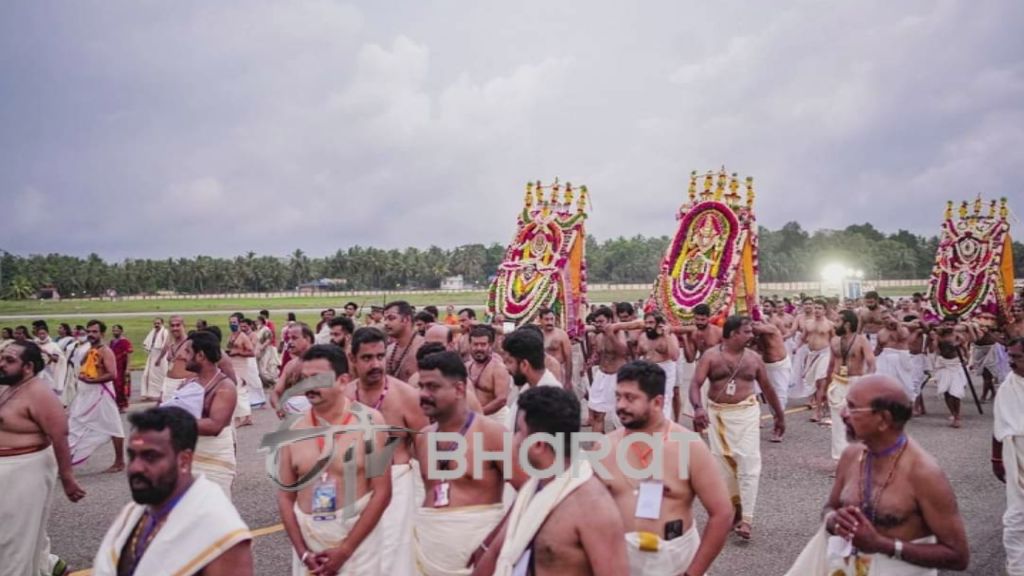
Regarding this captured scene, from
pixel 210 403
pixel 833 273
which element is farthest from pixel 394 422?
pixel 833 273

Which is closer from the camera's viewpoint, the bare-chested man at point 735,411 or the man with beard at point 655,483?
the man with beard at point 655,483

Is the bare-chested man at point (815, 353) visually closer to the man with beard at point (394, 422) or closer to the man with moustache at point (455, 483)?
the man with beard at point (394, 422)

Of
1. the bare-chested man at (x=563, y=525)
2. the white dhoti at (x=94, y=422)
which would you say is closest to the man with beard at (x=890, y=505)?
the bare-chested man at (x=563, y=525)

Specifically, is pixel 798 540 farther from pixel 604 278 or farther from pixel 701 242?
pixel 604 278

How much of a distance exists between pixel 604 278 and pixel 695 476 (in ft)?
334

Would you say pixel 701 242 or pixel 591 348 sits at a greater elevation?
pixel 701 242

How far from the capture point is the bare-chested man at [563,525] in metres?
2.80

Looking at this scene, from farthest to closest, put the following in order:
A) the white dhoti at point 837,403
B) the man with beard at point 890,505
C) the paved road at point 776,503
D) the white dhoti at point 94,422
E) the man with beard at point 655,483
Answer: the white dhoti at point 94,422
the white dhoti at point 837,403
the paved road at point 776,503
the man with beard at point 655,483
the man with beard at point 890,505

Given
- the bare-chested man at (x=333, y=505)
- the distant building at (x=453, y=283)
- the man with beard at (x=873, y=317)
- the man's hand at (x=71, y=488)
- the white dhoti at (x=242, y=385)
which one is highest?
the distant building at (x=453, y=283)

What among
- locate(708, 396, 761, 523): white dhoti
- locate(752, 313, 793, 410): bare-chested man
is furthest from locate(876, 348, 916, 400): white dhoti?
locate(708, 396, 761, 523): white dhoti

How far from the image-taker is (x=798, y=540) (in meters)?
Answer: 6.28

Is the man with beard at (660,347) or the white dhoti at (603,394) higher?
the man with beard at (660,347)

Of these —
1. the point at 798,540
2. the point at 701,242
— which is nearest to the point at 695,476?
the point at 798,540

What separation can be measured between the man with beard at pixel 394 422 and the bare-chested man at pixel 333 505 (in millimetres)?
97
